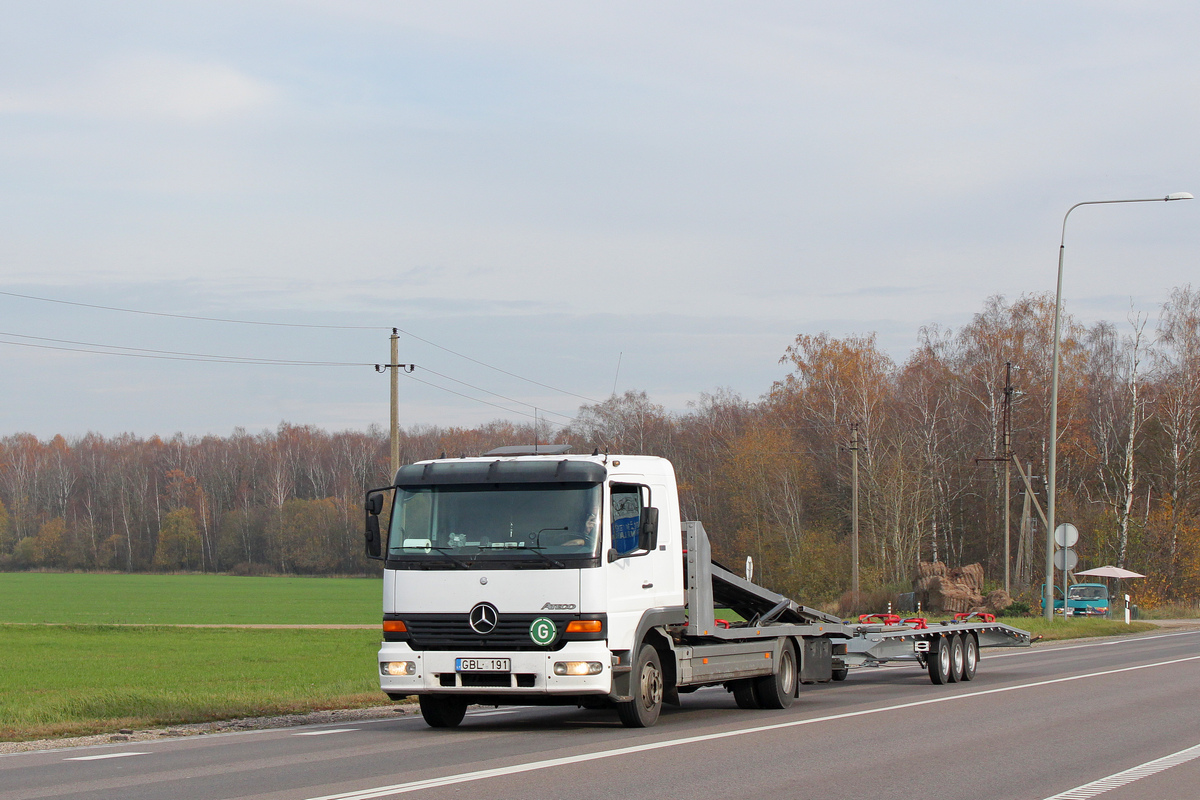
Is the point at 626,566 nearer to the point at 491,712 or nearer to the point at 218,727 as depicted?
the point at 491,712

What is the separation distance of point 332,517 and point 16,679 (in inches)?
4079

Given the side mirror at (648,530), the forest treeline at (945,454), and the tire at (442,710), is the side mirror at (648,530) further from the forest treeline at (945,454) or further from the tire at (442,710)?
the forest treeline at (945,454)

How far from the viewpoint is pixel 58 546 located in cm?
13538

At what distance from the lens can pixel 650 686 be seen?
12.1 m

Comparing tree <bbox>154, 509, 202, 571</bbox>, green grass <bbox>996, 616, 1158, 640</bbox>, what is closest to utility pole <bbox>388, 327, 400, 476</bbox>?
green grass <bbox>996, 616, 1158, 640</bbox>

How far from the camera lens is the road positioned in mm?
8297

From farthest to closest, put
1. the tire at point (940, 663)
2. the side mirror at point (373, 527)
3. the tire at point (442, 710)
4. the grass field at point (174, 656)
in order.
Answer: the tire at point (940, 663) → the grass field at point (174, 656) → the tire at point (442, 710) → the side mirror at point (373, 527)

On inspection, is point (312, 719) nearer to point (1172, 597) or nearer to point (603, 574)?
point (603, 574)

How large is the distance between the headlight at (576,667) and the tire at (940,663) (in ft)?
27.4

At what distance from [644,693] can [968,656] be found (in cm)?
884

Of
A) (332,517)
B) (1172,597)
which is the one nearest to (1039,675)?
(1172,597)

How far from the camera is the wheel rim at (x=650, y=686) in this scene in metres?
11.9

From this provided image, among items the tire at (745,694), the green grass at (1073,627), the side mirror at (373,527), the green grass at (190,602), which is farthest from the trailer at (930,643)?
the green grass at (190,602)

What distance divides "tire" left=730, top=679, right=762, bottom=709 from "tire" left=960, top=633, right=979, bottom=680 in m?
5.66
